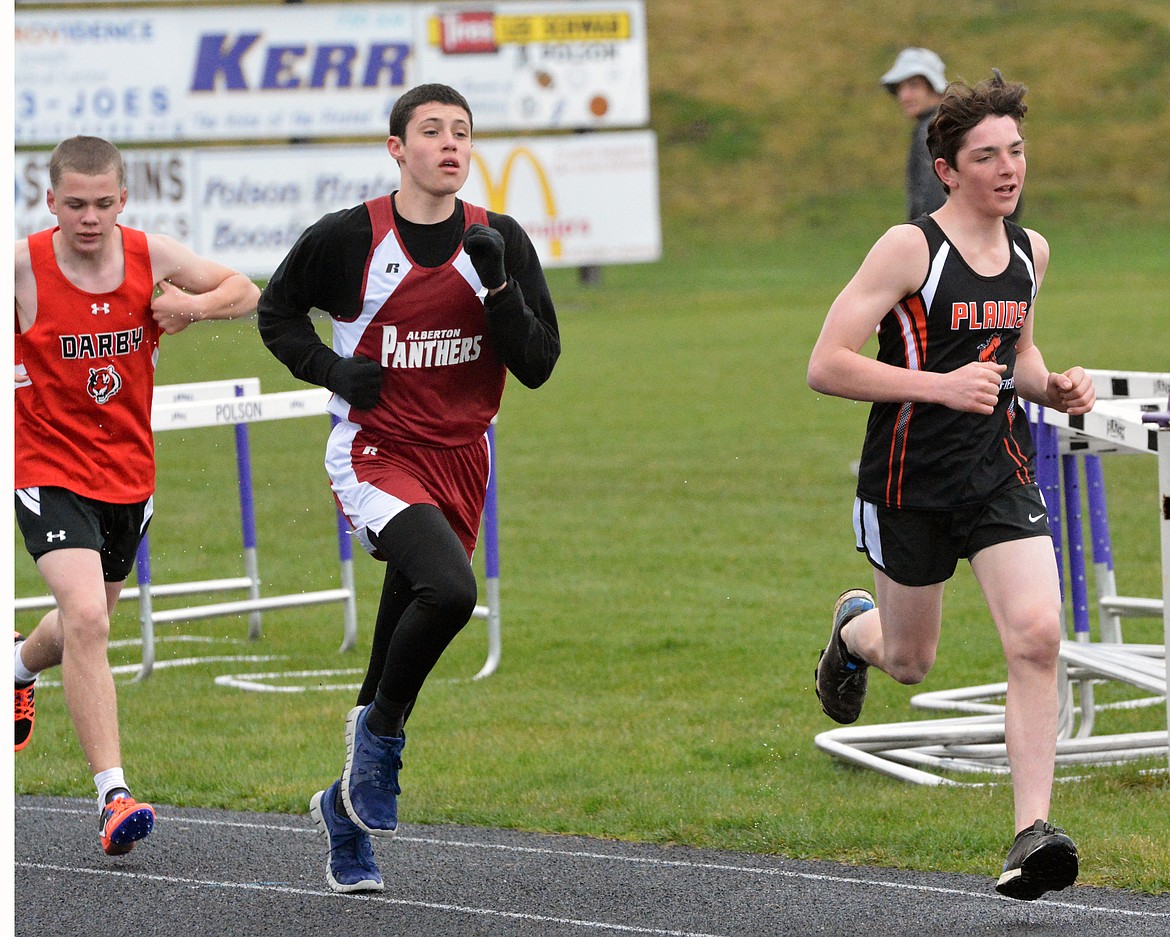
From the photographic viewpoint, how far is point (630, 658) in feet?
30.8

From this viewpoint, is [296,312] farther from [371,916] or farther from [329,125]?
[329,125]

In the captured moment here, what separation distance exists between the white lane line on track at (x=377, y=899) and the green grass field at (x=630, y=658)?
0.93 meters

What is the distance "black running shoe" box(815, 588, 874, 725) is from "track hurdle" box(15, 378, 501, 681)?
2.61m

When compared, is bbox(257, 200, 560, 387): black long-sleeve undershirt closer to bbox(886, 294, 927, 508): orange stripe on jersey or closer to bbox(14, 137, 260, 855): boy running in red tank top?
bbox(14, 137, 260, 855): boy running in red tank top

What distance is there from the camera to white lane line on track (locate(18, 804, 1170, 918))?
520cm

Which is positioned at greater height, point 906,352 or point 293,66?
point 293,66

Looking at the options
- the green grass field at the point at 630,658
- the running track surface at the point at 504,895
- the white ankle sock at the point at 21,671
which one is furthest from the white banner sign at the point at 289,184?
the running track surface at the point at 504,895

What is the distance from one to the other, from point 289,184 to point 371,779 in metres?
26.2

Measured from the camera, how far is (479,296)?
18.1ft

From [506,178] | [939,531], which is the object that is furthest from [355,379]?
[506,178]

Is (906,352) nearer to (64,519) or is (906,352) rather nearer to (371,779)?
(371,779)

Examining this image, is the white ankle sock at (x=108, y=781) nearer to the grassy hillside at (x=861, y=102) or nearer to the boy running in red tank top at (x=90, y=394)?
the boy running in red tank top at (x=90, y=394)

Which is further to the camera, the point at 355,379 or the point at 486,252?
the point at 355,379

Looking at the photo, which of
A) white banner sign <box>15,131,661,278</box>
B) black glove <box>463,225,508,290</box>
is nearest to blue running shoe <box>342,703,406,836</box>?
Answer: black glove <box>463,225,508,290</box>
